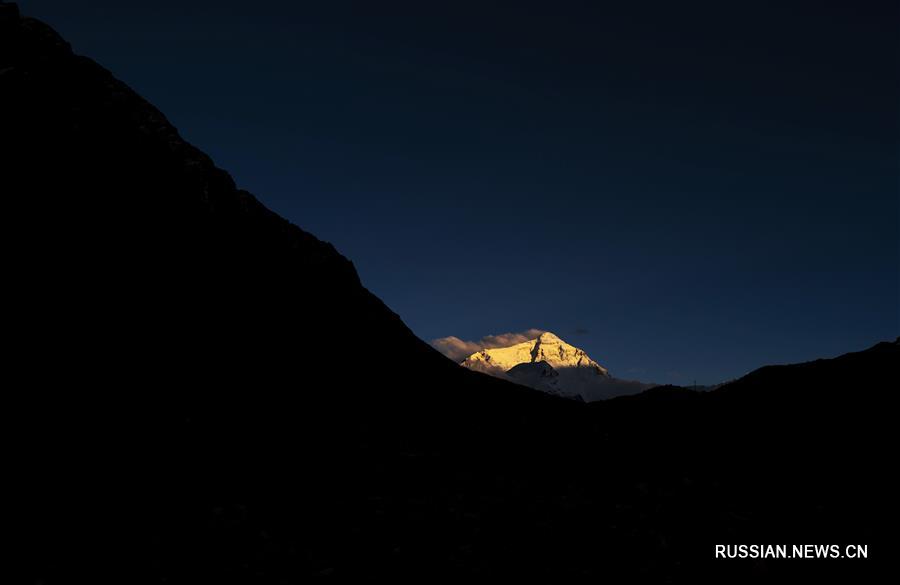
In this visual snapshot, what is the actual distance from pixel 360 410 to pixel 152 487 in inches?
499

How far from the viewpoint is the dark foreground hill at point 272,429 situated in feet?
53.4

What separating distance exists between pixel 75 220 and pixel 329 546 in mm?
23175

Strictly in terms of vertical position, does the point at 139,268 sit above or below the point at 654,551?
above

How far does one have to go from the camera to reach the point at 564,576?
1549cm

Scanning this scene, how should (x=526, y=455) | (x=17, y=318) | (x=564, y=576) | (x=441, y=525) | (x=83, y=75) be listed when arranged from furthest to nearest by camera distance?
(x=83, y=75)
(x=526, y=455)
(x=17, y=318)
(x=441, y=525)
(x=564, y=576)

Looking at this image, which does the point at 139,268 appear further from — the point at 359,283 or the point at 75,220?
the point at 359,283

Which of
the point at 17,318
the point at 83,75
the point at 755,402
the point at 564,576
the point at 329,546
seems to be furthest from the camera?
the point at 83,75

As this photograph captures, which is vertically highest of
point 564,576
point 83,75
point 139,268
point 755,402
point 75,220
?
point 83,75

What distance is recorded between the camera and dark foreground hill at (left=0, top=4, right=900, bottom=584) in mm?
16266

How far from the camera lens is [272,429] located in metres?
25.0

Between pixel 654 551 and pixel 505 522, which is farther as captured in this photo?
pixel 505 522

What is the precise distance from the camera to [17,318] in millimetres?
23812

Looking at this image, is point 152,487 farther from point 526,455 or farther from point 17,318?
point 526,455

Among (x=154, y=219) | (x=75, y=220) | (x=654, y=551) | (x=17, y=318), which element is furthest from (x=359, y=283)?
(x=654, y=551)
